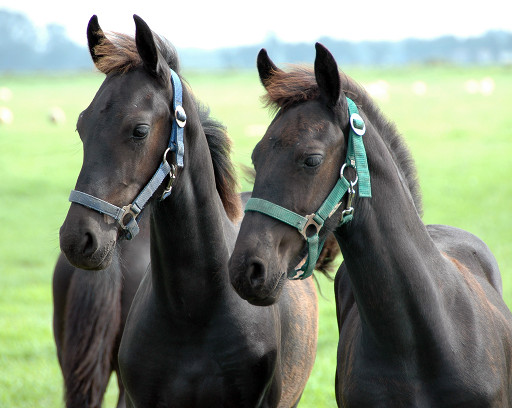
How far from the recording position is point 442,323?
10.0ft

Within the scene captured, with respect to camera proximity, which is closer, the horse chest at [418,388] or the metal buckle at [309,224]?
the metal buckle at [309,224]

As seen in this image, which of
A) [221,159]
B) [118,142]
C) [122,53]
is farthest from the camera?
[221,159]

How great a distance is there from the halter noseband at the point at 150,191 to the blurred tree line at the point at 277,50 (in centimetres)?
10699

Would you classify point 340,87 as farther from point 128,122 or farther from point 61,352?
point 61,352

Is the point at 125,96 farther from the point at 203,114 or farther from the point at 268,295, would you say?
the point at 268,295

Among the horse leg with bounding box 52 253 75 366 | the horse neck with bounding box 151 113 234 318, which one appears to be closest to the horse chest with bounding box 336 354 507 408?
the horse neck with bounding box 151 113 234 318

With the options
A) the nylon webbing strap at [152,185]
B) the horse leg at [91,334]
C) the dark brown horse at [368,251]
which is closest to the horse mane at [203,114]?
the nylon webbing strap at [152,185]

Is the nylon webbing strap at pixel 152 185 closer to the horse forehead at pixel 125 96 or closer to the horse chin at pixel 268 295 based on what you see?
the horse forehead at pixel 125 96

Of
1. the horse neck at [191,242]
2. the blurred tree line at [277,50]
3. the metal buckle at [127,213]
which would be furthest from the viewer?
the blurred tree line at [277,50]

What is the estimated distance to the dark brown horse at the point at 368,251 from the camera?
2803mm

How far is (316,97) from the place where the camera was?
296cm

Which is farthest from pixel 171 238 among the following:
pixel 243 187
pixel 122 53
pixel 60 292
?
pixel 243 187

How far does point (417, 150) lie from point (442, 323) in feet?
64.0

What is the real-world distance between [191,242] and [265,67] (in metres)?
0.91
